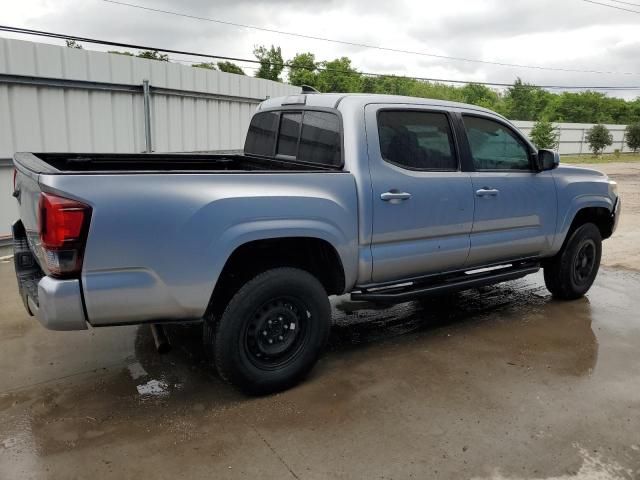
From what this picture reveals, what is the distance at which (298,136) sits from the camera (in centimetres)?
456

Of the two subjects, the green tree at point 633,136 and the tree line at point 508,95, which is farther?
the tree line at point 508,95

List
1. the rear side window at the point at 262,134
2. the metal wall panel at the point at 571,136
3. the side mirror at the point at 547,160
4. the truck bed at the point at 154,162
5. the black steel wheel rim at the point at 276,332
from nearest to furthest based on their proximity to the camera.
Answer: the black steel wheel rim at the point at 276,332 → the truck bed at the point at 154,162 → the rear side window at the point at 262,134 → the side mirror at the point at 547,160 → the metal wall panel at the point at 571,136

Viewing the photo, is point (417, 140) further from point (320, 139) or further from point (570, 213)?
point (570, 213)

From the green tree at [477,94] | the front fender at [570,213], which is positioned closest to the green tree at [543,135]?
the front fender at [570,213]

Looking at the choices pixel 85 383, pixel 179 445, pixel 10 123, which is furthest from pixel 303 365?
pixel 10 123

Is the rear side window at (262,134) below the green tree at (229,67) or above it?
below

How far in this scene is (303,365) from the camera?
3766mm

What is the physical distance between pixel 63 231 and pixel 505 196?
3.57 m

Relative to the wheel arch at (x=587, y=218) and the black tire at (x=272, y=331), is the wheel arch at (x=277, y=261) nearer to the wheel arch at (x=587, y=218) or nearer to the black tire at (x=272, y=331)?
the black tire at (x=272, y=331)

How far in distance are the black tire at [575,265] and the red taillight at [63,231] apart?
182 inches

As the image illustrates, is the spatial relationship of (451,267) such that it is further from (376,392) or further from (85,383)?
(85,383)

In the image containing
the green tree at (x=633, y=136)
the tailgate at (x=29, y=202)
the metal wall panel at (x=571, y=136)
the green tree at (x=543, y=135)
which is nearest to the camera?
the tailgate at (x=29, y=202)

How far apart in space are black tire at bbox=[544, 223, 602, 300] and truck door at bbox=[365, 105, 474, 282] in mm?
1619

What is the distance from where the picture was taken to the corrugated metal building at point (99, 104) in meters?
7.32
